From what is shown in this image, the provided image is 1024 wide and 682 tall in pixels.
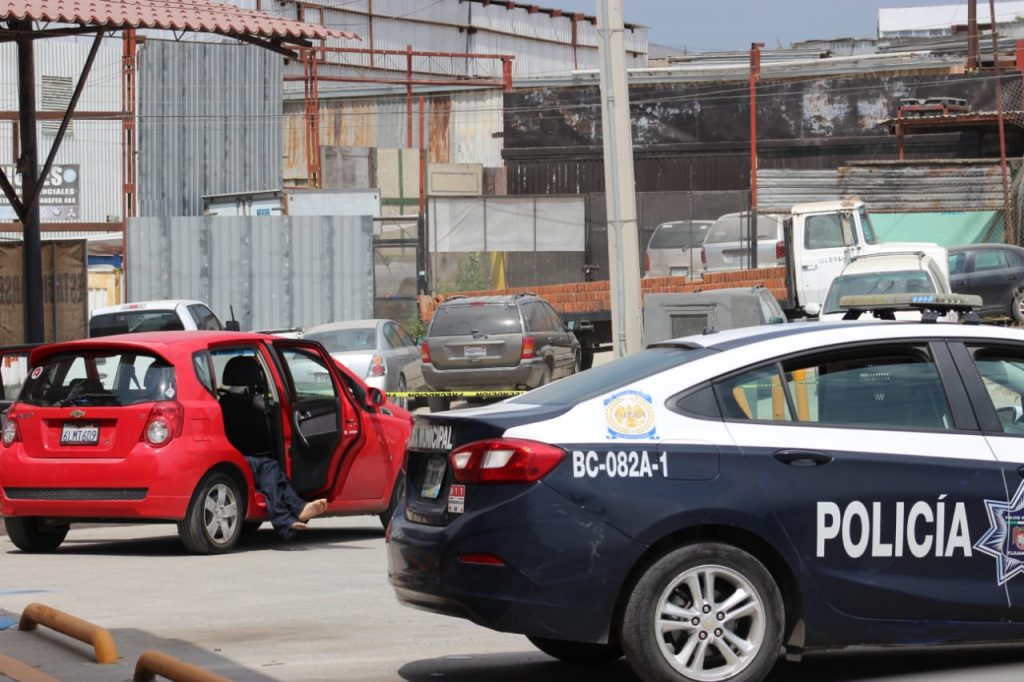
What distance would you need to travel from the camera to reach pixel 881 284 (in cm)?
2441

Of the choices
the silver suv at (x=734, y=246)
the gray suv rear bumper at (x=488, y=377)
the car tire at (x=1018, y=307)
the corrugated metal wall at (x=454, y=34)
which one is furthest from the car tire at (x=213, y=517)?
the corrugated metal wall at (x=454, y=34)

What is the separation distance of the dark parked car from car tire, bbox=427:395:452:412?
36.5 feet

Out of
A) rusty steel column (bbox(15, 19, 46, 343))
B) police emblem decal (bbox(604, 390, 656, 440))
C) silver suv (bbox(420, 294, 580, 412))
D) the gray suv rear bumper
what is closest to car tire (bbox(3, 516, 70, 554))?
rusty steel column (bbox(15, 19, 46, 343))

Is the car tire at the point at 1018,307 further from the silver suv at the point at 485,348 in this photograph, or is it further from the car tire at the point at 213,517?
the car tire at the point at 213,517

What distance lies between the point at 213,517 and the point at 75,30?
572 centimetres

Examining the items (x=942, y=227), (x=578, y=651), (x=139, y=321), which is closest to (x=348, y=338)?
(x=139, y=321)

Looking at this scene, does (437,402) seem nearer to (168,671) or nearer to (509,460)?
(509,460)

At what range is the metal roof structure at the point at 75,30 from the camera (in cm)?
1429

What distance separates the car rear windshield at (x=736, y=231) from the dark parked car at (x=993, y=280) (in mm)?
5435

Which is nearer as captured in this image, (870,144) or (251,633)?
(251,633)

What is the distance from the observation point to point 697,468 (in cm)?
618

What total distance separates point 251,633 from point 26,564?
12.9 ft

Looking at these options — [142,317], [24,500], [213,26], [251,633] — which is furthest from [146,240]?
[251,633]

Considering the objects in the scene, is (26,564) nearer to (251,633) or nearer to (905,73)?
(251,633)
